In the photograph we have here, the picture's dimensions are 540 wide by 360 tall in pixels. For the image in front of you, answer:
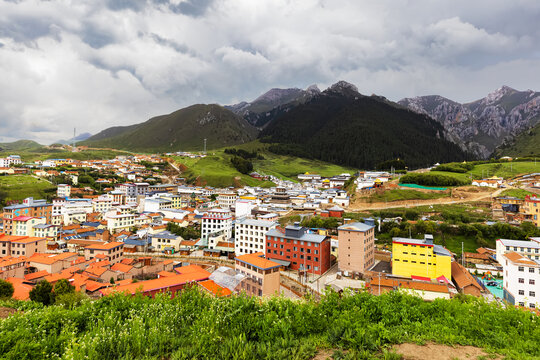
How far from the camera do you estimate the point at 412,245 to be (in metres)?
31.7

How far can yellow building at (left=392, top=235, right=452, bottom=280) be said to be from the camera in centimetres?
3067

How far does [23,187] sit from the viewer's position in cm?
6631

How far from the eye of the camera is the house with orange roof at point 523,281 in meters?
26.8

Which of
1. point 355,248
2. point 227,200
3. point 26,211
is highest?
point 26,211

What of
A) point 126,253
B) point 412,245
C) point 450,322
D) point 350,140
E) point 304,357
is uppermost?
point 350,140

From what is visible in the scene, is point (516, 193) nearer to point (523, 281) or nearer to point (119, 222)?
point (523, 281)

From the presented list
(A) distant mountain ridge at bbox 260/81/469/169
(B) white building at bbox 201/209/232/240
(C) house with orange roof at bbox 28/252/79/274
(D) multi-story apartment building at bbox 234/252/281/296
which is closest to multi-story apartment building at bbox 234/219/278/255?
(B) white building at bbox 201/209/232/240

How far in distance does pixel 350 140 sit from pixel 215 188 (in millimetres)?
101236

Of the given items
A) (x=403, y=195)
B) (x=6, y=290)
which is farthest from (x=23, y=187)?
(x=403, y=195)

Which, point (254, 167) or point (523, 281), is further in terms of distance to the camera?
point (254, 167)

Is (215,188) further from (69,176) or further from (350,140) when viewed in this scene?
(350,140)

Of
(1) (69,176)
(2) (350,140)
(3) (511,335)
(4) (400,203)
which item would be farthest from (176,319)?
(2) (350,140)

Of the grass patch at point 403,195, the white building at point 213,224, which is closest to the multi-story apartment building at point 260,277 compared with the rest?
the white building at point 213,224

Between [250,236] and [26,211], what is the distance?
45.7 metres
